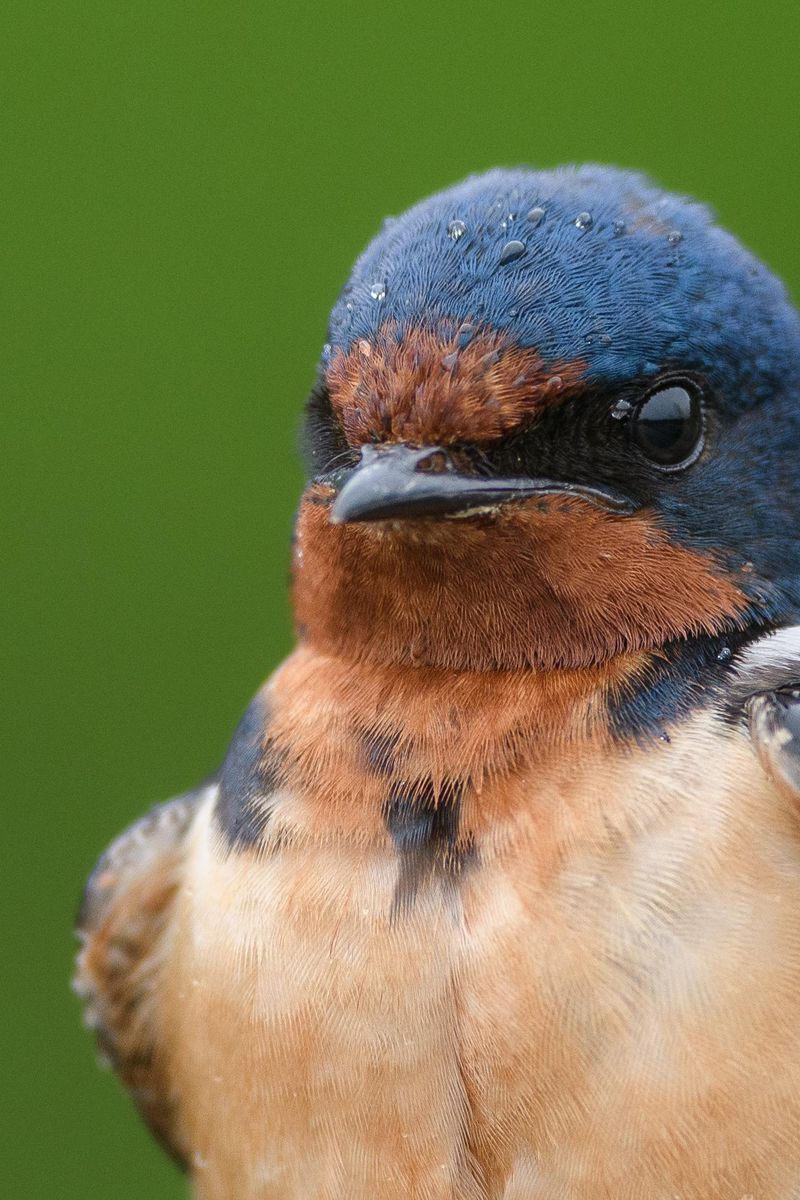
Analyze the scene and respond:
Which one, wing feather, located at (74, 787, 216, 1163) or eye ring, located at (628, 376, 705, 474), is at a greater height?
eye ring, located at (628, 376, 705, 474)

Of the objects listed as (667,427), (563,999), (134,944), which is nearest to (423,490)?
(667,427)

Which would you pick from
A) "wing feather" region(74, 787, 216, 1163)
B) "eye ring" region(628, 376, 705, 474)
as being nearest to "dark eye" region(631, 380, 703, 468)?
"eye ring" region(628, 376, 705, 474)

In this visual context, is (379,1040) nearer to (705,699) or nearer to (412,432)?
(705,699)

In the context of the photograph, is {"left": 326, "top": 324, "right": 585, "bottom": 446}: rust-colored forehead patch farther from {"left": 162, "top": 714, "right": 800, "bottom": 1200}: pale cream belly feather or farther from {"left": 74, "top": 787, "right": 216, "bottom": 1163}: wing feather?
{"left": 74, "top": 787, "right": 216, "bottom": 1163}: wing feather

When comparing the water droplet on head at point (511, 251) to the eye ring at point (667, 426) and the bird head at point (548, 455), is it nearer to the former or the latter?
the bird head at point (548, 455)

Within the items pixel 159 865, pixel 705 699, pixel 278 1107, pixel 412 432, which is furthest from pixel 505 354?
pixel 159 865

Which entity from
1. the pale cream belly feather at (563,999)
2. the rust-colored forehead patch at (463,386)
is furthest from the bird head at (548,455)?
the pale cream belly feather at (563,999)

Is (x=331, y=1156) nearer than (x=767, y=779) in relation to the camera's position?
No

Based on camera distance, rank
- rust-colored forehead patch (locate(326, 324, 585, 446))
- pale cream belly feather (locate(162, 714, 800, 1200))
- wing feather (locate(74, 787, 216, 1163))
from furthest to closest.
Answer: wing feather (locate(74, 787, 216, 1163)), rust-colored forehead patch (locate(326, 324, 585, 446)), pale cream belly feather (locate(162, 714, 800, 1200))
